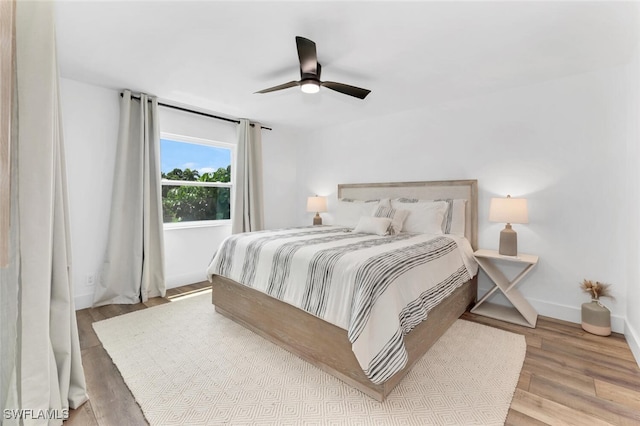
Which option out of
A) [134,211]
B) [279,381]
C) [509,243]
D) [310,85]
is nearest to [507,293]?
[509,243]

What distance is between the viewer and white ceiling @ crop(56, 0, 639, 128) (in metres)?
1.78

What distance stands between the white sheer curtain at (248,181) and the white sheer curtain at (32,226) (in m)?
2.83

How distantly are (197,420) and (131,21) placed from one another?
2491 mm

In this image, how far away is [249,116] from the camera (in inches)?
163

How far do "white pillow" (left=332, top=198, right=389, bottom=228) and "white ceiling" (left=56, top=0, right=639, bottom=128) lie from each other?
1.37 m

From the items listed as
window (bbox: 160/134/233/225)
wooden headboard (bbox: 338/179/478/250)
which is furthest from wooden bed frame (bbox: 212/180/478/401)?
window (bbox: 160/134/233/225)

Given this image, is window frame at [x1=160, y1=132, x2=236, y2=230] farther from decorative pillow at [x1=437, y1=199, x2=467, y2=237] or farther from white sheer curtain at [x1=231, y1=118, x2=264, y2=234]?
decorative pillow at [x1=437, y1=199, x2=467, y2=237]

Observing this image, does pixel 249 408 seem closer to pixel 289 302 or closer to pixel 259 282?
pixel 289 302

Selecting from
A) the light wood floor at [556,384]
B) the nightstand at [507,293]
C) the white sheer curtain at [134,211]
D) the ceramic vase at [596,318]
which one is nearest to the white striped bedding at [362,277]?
the nightstand at [507,293]

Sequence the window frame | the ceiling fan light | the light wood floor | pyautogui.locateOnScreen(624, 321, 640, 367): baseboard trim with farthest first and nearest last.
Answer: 1. the window frame
2. the ceiling fan light
3. pyautogui.locateOnScreen(624, 321, 640, 367): baseboard trim
4. the light wood floor

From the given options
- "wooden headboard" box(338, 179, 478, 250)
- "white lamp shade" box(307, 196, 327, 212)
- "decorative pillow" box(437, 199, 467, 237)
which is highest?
"wooden headboard" box(338, 179, 478, 250)

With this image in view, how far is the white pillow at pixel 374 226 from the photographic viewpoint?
303 cm

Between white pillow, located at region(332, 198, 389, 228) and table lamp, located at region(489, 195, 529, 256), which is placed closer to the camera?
table lamp, located at region(489, 195, 529, 256)

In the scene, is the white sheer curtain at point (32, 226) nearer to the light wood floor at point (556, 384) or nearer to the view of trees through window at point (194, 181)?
the light wood floor at point (556, 384)
